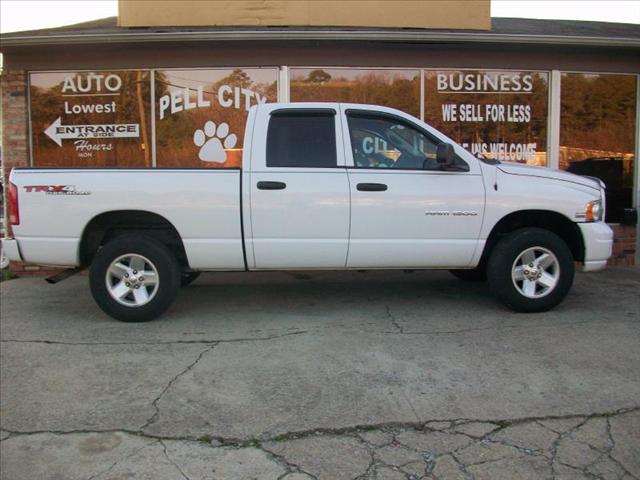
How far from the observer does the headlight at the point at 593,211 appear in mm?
6130

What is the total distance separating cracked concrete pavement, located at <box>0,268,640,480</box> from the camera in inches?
135

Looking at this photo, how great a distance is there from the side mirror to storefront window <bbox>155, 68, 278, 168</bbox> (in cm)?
407

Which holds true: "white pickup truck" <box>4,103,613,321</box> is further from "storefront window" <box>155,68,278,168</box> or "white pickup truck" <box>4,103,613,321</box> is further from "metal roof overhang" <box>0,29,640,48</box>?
"storefront window" <box>155,68,278,168</box>

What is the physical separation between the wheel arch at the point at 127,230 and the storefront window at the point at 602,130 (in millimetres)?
6318

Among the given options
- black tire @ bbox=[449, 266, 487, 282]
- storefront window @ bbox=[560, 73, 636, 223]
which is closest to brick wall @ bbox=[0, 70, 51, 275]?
black tire @ bbox=[449, 266, 487, 282]

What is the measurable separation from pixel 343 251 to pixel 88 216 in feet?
8.03

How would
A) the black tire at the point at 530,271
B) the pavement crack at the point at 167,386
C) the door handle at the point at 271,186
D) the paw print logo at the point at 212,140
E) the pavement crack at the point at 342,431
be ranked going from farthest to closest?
the paw print logo at the point at 212,140, the black tire at the point at 530,271, the door handle at the point at 271,186, the pavement crack at the point at 167,386, the pavement crack at the point at 342,431

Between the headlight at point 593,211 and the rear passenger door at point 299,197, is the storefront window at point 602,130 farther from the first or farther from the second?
the rear passenger door at point 299,197

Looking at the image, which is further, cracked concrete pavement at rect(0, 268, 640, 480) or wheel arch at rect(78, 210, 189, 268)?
wheel arch at rect(78, 210, 189, 268)

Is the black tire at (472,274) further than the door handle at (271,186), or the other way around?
the black tire at (472,274)

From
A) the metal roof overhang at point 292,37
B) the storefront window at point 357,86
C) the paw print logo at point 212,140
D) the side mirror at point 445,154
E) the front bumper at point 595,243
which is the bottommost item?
the front bumper at point 595,243

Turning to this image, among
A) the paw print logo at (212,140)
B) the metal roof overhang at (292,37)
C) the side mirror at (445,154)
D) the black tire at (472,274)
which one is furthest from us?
the paw print logo at (212,140)

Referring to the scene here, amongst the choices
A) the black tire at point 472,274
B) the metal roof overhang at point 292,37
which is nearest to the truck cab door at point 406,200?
the black tire at point 472,274

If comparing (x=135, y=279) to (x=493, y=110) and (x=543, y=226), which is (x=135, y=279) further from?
(x=493, y=110)
